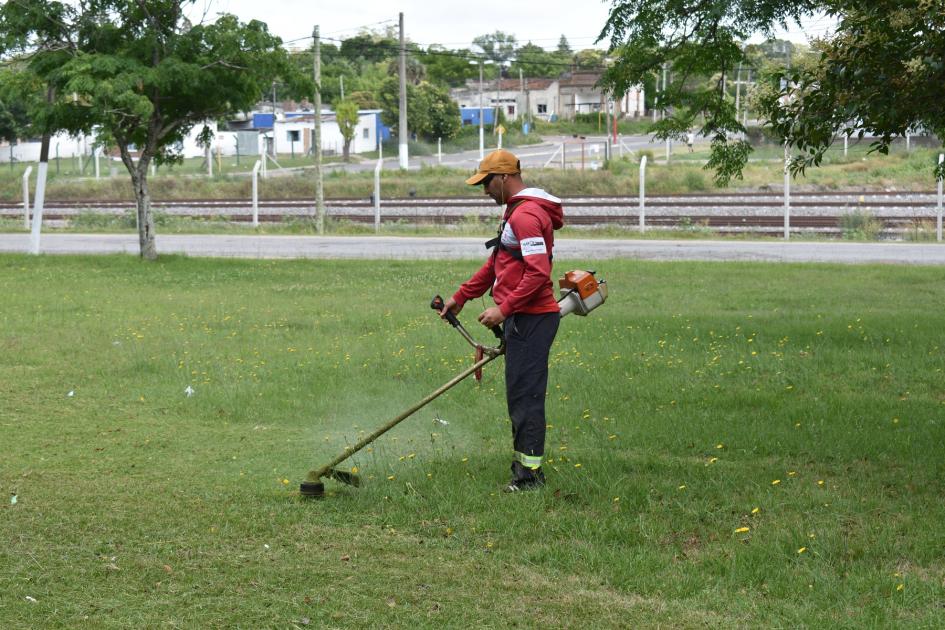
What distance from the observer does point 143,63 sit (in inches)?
793

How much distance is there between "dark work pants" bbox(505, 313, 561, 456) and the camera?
6.19m

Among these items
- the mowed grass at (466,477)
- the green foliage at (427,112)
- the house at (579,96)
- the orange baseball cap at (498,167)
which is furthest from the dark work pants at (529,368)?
the house at (579,96)

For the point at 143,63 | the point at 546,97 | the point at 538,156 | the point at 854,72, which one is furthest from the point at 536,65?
the point at 854,72

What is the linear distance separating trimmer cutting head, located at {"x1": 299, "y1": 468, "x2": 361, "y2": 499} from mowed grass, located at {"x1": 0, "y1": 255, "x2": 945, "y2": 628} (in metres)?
0.10

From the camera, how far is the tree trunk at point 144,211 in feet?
65.4

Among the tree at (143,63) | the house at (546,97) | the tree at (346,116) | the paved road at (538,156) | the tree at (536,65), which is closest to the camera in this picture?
the tree at (143,63)

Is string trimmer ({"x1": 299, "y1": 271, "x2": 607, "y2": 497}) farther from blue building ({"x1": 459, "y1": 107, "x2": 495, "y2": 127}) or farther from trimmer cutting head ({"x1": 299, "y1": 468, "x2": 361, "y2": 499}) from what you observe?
blue building ({"x1": 459, "y1": 107, "x2": 495, "y2": 127})

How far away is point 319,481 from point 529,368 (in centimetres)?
136

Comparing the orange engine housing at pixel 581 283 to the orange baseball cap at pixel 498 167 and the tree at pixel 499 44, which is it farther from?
the tree at pixel 499 44

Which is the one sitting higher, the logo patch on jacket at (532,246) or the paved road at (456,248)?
the logo patch on jacket at (532,246)

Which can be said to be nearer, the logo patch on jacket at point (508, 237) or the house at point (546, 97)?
the logo patch on jacket at point (508, 237)

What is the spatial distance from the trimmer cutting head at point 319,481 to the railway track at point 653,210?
74.7 ft

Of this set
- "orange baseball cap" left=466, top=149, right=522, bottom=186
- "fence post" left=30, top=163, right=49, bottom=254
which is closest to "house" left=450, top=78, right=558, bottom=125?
"fence post" left=30, top=163, right=49, bottom=254

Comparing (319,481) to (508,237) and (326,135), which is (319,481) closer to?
(508,237)
